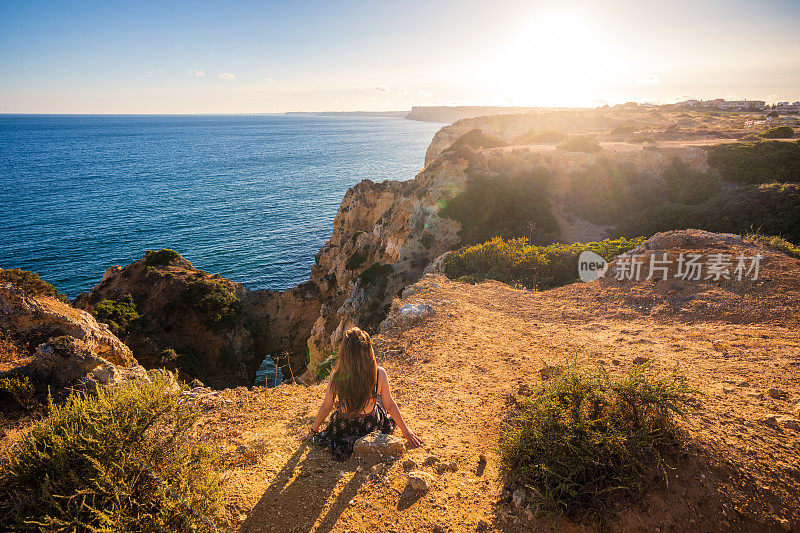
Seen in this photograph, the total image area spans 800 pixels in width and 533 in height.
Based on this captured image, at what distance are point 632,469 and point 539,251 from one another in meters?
13.9

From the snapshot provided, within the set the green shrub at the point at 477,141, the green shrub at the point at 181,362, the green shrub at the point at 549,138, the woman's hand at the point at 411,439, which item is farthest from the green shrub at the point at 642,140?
the green shrub at the point at 181,362

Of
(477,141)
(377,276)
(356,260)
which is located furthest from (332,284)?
(477,141)

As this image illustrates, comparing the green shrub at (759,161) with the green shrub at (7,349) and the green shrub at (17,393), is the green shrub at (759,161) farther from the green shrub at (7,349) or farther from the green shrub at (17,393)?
the green shrub at (7,349)

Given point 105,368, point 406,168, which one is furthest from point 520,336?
point 406,168

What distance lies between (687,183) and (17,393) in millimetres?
34875

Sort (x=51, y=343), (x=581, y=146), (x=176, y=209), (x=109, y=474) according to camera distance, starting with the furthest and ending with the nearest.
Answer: (x=176, y=209) < (x=581, y=146) < (x=51, y=343) < (x=109, y=474)

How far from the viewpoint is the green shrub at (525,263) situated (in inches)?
607

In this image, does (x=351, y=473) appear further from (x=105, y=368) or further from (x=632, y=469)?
(x=105, y=368)

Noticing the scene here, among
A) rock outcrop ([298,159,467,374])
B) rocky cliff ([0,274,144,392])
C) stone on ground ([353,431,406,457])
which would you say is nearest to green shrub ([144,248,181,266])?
rock outcrop ([298,159,467,374])

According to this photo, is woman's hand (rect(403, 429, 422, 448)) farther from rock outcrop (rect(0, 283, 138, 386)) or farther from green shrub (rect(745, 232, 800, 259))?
green shrub (rect(745, 232, 800, 259))

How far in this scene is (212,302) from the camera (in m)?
28.2

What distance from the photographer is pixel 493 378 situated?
7691 millimetres

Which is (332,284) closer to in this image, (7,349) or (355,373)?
(7,349)

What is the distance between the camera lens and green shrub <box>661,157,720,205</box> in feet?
80.4
